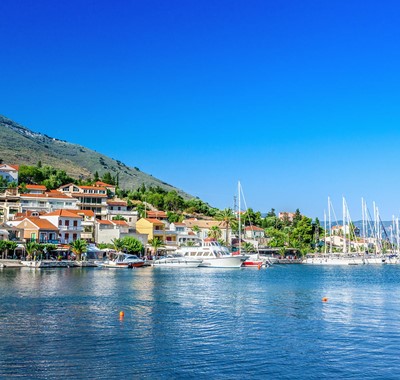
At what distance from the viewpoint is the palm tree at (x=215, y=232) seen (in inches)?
5265

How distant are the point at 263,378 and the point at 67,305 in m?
21.5

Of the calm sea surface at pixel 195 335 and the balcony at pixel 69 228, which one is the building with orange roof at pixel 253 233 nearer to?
the balcony at pixel 69 228

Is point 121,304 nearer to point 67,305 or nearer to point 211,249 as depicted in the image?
point 67,305

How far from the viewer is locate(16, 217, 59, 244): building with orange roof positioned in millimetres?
92625

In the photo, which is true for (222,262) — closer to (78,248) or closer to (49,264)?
(78,248)

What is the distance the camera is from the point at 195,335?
29188 millimetres

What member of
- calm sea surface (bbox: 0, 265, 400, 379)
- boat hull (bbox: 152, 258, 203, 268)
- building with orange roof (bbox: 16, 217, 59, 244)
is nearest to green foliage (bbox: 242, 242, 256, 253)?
boat hull (bbox: 152, 258, 203, 268)

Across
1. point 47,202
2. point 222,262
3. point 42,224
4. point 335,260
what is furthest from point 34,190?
point 335,260

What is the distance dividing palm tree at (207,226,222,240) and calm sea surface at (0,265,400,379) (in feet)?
275

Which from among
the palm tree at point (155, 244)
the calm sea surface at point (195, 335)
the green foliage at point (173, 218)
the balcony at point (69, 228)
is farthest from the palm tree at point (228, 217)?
the calm sea surface at point (195, 335)

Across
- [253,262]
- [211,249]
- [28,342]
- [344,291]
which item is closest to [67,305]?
[28,342]

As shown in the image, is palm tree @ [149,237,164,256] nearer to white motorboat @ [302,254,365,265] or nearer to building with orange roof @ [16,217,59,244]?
building with orange roof @ [16,217,59,244]

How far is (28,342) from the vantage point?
26.6 metres

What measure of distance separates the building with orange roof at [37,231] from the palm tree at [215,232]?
156 feet
